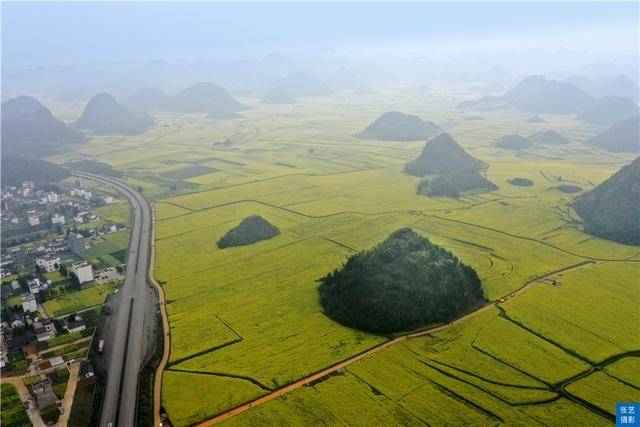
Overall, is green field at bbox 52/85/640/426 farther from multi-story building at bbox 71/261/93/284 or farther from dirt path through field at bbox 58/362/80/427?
multi-story building at bbox 71/261/93/284

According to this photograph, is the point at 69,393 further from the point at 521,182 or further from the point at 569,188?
the point at 569,188

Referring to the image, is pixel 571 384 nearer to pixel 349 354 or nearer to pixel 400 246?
pixel 349 354

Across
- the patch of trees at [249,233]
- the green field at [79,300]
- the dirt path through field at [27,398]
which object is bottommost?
the dirt path through field at [27,398]

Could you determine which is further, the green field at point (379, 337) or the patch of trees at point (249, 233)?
the patch of trees at point (249, 233)

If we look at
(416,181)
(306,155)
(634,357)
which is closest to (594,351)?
(634,357)

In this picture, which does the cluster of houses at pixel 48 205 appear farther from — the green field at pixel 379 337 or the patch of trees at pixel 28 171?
the green field at pixel 379 337

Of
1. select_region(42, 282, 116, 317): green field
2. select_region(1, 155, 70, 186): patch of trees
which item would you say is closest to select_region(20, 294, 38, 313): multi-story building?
select_region(42, 282, 116, 317): green field

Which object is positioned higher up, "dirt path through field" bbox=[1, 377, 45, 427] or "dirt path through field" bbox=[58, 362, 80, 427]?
"dirt path through field" bbox=[58, 362, 80, 427]

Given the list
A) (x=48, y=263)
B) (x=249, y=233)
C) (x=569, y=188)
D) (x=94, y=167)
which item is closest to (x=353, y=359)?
(x=249, y=233)

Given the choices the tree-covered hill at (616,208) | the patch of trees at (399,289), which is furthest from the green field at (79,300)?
the tree-covered hill at (616,208)
